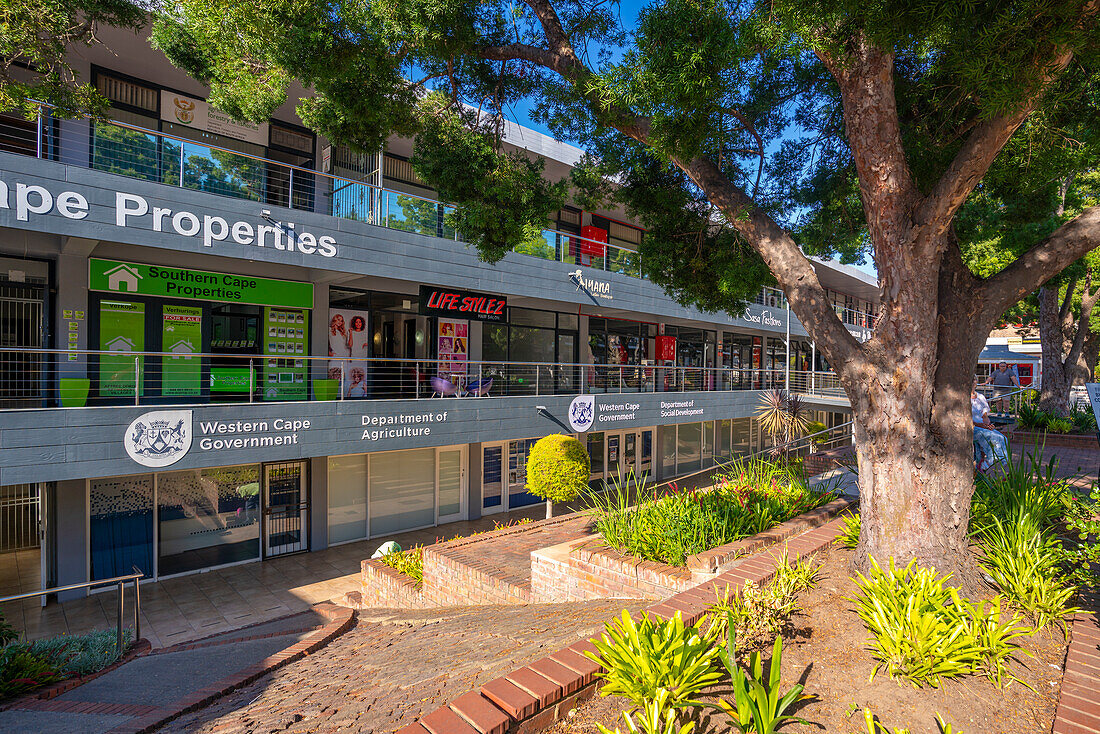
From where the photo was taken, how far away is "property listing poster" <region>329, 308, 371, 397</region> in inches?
522

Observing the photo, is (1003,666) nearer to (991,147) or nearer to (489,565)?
(991,147)

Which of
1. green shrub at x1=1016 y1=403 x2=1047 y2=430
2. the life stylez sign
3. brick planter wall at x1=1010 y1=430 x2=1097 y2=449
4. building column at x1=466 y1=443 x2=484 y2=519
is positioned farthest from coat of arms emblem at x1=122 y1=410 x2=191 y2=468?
green shrub at x1=1016 y1=403 x2=1047 y2=430

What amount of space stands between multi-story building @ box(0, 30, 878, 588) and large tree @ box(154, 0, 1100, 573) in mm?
2638

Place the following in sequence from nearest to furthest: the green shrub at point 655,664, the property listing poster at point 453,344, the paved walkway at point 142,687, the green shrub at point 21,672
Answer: the green shrub at point 655,664 → the paved walkway at point 142,687 → the green shrub at point 21,672 → the property listing poster at point 453,344

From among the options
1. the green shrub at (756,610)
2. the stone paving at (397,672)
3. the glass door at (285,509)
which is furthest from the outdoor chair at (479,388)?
the green shrub at (756,610)

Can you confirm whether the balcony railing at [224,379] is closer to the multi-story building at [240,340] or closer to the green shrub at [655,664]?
the multi-story building at [240,340]

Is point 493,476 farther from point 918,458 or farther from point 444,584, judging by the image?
point 918,458

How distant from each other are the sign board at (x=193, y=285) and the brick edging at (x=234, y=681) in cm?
738

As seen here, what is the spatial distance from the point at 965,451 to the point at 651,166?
5670 millimetres

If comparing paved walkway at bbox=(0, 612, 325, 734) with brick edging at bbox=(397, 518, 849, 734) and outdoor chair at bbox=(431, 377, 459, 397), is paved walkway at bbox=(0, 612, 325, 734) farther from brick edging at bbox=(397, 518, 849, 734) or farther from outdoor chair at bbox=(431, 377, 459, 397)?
outdoor chair at bbox=(431, 377, 459, 397)

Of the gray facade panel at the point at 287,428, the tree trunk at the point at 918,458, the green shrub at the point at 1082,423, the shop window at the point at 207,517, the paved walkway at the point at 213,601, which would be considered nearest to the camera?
the tree trunk at the point at 918,458

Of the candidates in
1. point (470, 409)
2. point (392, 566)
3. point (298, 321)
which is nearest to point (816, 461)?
point (470, 409)

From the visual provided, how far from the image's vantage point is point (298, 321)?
13141 mm

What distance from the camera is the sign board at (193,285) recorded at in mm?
10711
